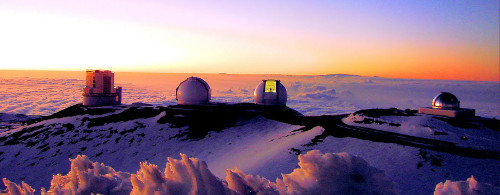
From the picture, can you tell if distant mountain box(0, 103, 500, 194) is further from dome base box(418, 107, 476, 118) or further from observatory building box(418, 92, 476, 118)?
observatory building box(418, 92, 476, 118)

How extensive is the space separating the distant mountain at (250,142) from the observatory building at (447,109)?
1446mm

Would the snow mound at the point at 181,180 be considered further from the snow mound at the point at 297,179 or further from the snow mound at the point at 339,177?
the snow mound at the point at 339,177

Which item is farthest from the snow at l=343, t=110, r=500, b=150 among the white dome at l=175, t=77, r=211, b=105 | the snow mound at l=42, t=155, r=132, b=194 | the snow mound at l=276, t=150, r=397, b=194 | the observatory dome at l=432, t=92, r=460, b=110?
the snow mound at l=42, t=155, r=132, b=194

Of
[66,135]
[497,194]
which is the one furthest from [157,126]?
[497,194]

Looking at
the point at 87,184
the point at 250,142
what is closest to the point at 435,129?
the point at 250,142

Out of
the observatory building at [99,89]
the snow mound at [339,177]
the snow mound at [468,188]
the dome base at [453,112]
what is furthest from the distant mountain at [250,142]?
the snow mound at [339,177]

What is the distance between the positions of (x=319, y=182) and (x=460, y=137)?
60.3 feet

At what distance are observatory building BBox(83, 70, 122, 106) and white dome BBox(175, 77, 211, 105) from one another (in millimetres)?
8651

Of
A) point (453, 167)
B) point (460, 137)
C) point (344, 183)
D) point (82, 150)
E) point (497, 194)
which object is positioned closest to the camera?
point (344, 183)

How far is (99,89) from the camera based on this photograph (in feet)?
109

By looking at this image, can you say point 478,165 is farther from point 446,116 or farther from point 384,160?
point 446,116

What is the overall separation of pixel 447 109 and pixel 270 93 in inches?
626

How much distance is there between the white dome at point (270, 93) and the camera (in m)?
32.1

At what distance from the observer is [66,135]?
2412cm
